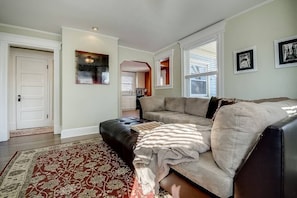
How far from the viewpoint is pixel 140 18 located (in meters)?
3.09

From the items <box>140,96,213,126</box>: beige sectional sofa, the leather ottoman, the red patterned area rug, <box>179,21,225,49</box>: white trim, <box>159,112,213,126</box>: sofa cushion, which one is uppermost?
<box>179,21,225,49</box>: white trim

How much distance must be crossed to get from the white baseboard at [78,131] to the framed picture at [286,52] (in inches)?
162

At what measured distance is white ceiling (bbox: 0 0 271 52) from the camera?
2.57 m

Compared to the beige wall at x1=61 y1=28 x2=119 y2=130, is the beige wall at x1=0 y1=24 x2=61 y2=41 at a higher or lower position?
higher

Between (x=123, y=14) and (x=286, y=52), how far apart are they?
9.68 feet

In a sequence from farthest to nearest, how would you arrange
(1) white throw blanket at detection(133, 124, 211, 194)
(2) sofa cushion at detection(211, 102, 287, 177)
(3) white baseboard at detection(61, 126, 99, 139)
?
(3) white baseboard at detection(61, 126, 99, 139) → (1) white throw blanket at detection(133, 124, 211, 194) → (2) sofa cushion at detection(211, 102, 287, 177)

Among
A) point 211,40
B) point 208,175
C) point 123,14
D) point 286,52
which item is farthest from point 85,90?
point 286,52

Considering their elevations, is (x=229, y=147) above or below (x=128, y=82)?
below

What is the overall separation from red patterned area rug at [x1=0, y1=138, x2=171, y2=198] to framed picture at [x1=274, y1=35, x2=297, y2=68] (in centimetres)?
269

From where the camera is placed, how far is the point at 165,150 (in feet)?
3.73

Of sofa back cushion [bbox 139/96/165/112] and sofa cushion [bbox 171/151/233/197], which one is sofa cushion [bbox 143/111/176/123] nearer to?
sofa back cushion [bbox 139/96/165/112]

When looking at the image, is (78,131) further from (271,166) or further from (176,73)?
(271,166)

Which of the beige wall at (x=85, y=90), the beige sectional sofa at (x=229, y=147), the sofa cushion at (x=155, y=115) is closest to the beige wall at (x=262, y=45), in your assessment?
the sofa cushion at (x=155, y=115)

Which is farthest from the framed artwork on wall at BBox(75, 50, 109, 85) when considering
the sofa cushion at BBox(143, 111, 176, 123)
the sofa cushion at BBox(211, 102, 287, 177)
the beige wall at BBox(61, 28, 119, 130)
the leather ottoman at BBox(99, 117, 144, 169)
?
the sofa cushion at BBox(211, 102, 287, 177)
